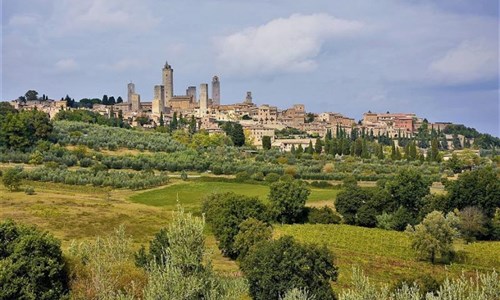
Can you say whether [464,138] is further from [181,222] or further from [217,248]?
[181,222]

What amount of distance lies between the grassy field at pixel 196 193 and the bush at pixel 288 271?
2627cm

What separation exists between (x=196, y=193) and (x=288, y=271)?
121ft

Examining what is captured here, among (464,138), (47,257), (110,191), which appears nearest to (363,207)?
(110,191)

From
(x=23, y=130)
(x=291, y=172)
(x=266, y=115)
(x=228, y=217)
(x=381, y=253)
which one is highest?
(x=266, y=115)

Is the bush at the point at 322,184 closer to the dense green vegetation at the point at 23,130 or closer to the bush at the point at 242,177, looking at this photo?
the bush at the point at 242,177

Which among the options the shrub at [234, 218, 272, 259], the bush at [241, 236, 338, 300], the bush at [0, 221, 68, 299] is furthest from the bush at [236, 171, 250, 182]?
the bush at [0, 221, 68, 299]

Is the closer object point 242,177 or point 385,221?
point 385,221

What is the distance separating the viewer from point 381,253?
4022 centimetres

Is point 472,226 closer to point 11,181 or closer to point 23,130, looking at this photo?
point 11,181

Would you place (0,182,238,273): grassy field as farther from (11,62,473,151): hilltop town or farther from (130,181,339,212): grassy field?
(11,62,473,151): hilltop town

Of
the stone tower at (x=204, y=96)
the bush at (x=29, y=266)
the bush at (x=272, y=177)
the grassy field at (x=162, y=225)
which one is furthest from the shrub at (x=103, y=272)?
the stone tower at (x=204, y=96)

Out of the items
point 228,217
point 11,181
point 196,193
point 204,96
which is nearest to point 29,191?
point 11,181

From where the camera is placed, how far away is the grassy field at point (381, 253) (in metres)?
35.0

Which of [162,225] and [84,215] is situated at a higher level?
[84,215]
